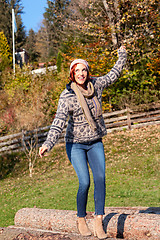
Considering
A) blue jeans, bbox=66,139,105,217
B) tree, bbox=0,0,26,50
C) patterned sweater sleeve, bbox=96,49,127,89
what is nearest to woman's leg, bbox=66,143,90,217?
blue jeans, bbox=66,139,105,217

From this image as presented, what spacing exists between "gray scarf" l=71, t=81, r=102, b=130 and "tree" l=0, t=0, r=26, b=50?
1672 inches

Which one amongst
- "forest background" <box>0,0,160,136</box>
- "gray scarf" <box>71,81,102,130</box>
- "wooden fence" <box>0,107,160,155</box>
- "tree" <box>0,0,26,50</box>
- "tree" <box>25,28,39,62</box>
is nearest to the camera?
"gray scarf" <box>71,81,102,130</box>

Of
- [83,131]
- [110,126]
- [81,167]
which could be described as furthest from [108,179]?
[83,131]

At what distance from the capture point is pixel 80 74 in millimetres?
3465

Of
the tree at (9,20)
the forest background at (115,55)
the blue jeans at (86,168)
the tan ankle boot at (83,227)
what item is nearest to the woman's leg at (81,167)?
the blue jeans at (86,168)

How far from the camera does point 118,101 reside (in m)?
17.5

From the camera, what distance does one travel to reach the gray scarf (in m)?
3.38

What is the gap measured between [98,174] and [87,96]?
0.93 m

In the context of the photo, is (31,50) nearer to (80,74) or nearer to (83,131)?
(80,74)

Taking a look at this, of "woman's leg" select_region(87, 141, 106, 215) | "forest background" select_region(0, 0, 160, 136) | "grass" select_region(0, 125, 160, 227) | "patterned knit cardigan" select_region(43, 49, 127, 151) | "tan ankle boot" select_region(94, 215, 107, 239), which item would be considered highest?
"forest background" select_region(0, 0, 160, 136)

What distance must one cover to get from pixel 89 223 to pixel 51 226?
0.82 meters

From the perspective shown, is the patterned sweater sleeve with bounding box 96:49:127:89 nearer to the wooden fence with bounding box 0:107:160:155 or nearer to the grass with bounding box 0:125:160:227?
the grass with bounding box 0:125:160:227

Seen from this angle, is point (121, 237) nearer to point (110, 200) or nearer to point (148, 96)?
point (110, 200)

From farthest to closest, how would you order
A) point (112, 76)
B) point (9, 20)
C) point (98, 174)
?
point (9, 20)
point (112, 76)
point (98, 174)
